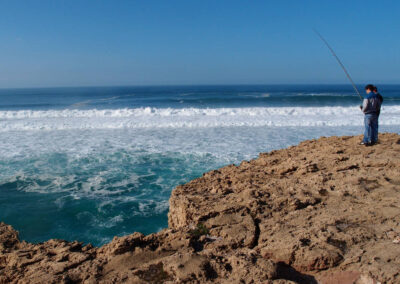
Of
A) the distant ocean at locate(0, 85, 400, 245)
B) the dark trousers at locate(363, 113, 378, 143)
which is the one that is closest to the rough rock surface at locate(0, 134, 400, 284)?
the dark trousers at locate(363, 113, 378, 143)

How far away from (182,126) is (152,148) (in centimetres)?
526

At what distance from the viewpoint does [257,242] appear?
283 cm

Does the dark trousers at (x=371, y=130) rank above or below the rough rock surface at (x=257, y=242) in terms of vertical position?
above

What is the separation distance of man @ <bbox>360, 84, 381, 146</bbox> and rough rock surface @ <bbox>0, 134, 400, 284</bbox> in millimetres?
1615

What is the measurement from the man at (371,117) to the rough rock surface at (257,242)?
5.30 ft

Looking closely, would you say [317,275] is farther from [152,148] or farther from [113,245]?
[152,148]

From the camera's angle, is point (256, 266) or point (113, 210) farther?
point (113, 210)

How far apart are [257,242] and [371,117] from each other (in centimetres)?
439

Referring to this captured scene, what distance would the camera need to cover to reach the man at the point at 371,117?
5789mm

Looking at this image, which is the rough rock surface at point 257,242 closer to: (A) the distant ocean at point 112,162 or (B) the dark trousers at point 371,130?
(B) the dark trousers at point 371,130

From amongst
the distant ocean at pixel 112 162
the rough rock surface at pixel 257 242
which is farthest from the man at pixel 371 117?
the distant ocean at pixel 112 162

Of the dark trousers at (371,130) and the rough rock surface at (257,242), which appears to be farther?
the dark trousers at (371,130)

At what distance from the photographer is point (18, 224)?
17.0ft

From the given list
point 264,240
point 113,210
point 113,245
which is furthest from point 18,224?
point 264,240
